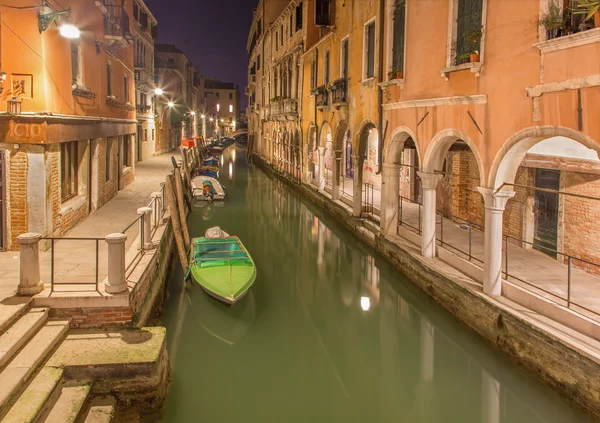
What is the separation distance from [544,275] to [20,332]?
7.86 meters

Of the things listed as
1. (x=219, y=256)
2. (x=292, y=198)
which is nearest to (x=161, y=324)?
(x=219, y=256)

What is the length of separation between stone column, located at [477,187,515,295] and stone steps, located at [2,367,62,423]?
20.0 ft

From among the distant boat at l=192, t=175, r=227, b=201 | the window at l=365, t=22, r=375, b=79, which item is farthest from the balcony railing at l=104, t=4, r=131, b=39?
the distant boat at l=192, t=175, r=227, b=201

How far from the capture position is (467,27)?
953cm

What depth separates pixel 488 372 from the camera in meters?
7.49

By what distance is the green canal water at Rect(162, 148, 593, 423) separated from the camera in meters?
6.58

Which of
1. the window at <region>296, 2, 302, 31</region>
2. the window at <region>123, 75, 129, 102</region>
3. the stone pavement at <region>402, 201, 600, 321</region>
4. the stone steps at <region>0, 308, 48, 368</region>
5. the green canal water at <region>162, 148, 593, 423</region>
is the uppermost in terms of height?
the window at <region>296, 2, 302, 31</region>

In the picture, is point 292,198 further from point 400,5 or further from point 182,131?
point 182,131

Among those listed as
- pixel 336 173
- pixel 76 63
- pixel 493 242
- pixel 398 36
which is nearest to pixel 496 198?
pixel 493 242

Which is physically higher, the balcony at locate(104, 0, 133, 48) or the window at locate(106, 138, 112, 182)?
the balcony at locate(104, 0, 133, 48)

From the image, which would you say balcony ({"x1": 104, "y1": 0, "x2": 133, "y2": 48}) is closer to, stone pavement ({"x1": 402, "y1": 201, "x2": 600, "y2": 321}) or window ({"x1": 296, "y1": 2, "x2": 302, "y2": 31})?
stone pavement ({"x1": 402, "y1": 201, "x2": 600, "y2": 321})

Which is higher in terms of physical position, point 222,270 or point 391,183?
point 391,183

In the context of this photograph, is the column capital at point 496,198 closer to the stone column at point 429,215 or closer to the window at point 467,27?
the stone column at point 429,215

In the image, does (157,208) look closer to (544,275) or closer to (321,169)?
(544,275)
